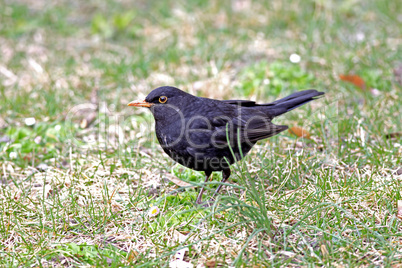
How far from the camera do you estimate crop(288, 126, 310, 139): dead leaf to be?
15.1 ft

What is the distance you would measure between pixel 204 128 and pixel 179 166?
30.5 inches

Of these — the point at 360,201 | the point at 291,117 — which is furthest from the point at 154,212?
the point at 291,117

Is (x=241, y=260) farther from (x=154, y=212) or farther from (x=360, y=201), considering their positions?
(x=360, y=201)

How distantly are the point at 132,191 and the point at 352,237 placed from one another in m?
1.91

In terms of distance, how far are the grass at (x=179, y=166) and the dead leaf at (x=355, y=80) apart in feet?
0.18

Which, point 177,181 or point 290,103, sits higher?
point 290,103

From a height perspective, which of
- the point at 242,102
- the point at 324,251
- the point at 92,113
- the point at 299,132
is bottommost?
the point at 324,251

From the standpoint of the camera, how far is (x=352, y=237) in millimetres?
3037

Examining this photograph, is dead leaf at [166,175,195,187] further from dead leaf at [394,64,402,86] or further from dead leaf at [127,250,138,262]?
→ dead leaf at [394,64,402,86]

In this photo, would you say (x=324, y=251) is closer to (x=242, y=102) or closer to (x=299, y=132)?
(x=242, y=102)

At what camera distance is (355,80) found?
18.1 feet

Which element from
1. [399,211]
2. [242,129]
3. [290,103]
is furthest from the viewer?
[290,103]

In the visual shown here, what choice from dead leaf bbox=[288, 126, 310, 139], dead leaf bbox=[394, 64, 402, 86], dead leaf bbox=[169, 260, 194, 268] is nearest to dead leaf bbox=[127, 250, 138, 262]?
dead leaf bbox=[169, 260, 194, 268]

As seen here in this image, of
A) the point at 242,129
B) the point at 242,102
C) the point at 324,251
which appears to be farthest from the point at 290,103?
the point at 324,251
